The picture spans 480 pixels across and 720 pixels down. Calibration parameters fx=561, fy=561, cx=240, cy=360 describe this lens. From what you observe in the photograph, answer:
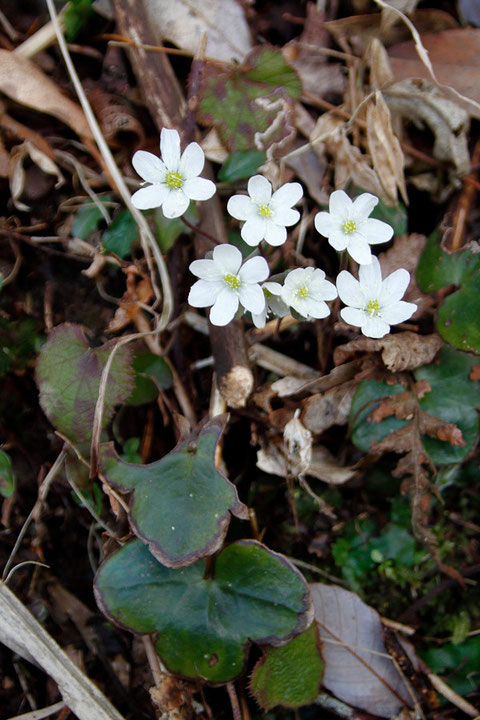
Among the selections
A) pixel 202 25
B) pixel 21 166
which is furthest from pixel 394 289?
pixel 21 166

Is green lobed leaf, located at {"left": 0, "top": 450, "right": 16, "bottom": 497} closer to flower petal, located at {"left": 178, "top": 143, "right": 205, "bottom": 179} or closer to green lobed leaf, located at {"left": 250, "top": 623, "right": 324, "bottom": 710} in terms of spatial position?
green lobed leaf, located at {"left": 250, "top": 623, "right": 324, "bottom": 710}

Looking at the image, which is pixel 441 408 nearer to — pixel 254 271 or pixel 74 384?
pixel 254 271

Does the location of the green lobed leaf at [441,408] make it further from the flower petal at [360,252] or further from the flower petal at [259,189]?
the flower petal at [259,189]

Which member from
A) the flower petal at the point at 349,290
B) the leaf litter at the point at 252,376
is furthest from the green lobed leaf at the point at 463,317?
the flower petal at the point at 349,290

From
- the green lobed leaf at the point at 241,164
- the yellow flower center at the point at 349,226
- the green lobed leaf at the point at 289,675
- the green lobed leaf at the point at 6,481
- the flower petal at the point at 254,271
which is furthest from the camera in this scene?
the green lobed leaf at the point at 241,164

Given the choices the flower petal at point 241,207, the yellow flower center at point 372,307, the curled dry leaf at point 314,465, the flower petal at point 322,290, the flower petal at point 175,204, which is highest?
the flower petal at point 175,204

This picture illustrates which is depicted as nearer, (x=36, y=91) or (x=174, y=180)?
(x=174, y=180)

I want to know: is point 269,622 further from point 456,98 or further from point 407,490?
point 456,98
